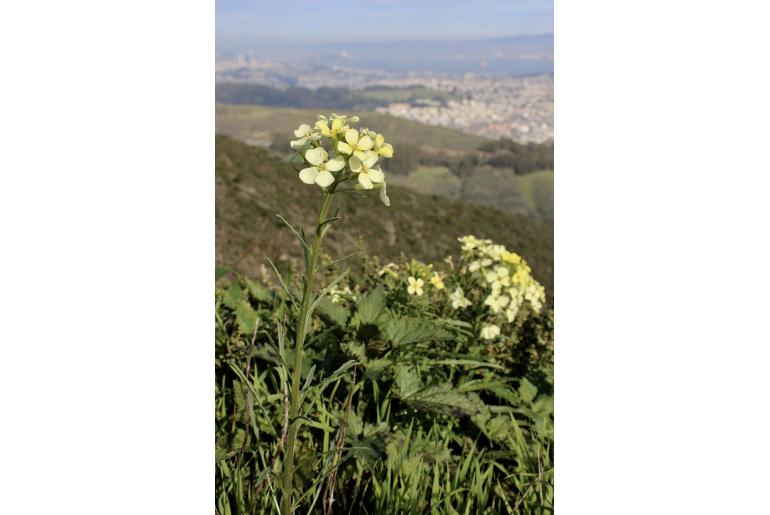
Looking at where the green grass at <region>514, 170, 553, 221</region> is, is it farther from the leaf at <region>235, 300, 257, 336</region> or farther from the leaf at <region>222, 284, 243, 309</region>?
the leaf at <region>235, 300, 257, 336</region>

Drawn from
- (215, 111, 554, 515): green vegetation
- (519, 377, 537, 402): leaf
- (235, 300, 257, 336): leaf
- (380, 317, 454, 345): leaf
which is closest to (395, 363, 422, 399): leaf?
(215, 111, 554, 515): green vegetation

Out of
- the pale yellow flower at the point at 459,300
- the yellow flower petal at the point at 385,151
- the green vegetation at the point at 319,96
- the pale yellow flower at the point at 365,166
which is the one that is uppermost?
the green vegetation at the point at 319,96

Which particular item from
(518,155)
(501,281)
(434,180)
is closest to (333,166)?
(501,281)

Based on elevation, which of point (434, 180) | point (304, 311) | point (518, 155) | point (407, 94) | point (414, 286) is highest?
point (407, 94)

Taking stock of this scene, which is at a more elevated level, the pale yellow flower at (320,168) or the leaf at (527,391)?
the pale yellow flower at (320,168)

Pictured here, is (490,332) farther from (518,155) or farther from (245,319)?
(518,155)

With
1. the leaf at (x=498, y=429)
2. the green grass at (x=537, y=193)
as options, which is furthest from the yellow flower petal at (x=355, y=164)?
the green grass at (x=537, y=193)

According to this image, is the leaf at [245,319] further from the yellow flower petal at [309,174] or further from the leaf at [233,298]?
the yellow flower petal at [309,174]
